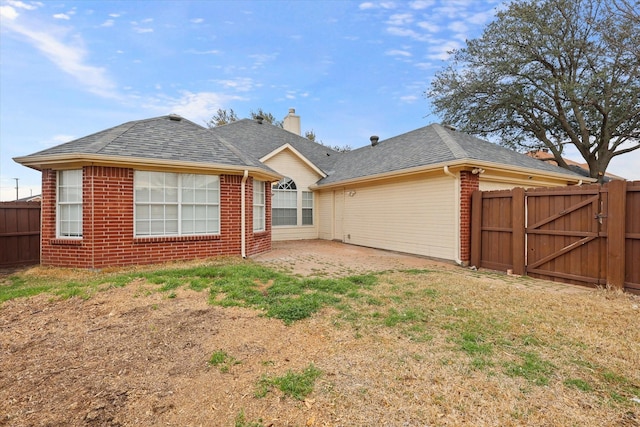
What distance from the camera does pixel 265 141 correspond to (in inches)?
642

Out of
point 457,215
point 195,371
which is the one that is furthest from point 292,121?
point 195,371

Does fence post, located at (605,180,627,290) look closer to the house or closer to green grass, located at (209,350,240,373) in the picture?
the house

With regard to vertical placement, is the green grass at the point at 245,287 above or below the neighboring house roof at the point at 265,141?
below

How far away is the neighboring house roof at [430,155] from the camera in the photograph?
9617 millimetres

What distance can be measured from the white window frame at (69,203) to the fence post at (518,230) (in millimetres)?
10725

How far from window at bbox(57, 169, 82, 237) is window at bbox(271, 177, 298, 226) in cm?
761


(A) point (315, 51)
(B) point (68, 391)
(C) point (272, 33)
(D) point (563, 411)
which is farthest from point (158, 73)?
(D) point (563, 411)

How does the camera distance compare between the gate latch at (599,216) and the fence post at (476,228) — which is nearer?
the gate latch at (599,216)

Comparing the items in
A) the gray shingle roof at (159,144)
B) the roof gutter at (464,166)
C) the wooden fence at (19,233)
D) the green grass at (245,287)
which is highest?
the gray shingle roof at (159,144)

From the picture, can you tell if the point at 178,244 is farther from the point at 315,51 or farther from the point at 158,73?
the point at 315,51

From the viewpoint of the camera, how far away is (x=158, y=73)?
13391mm

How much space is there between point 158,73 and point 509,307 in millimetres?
15018

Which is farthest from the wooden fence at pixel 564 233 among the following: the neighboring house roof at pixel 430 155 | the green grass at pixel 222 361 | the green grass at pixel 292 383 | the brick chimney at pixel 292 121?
the brick chimney at pixel 292 121

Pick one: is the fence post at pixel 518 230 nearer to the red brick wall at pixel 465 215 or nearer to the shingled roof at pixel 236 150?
the red brick wall at pixel 465 215
